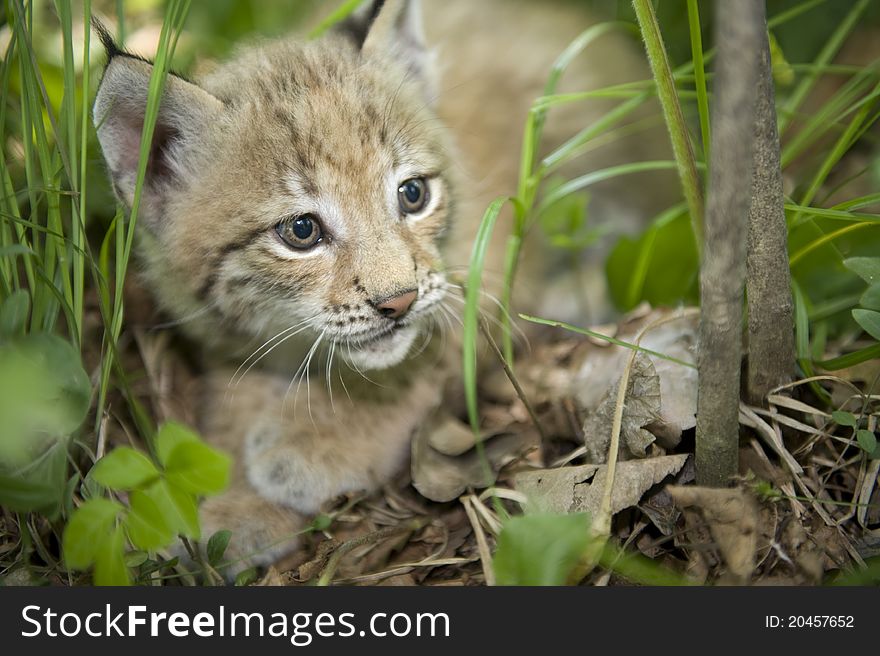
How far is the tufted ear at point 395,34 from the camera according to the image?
1.80m

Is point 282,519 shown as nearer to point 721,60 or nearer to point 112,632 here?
point 112,632

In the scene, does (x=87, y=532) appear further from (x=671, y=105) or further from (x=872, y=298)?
(x=872, y=298)

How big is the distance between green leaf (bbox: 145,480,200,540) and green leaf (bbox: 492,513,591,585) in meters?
0.48

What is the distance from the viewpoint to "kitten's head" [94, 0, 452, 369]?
5.00ft

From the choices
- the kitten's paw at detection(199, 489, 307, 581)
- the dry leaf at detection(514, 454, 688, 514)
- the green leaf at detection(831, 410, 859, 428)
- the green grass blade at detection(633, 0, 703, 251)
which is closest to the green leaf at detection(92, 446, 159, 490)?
the kitten's paw at detection(199, 489, 307, 581)

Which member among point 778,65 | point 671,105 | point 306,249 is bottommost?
point 306,249

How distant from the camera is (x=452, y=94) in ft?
7.89

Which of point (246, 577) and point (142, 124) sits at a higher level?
point (142, 124)

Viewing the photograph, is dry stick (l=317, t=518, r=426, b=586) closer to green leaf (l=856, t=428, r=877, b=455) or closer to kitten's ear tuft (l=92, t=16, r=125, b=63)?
green leaf (l=856, t=428, r=877, b=455)

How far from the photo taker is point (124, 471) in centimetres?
118

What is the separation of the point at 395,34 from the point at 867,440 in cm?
138

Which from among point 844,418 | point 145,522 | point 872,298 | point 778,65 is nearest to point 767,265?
point 872,298

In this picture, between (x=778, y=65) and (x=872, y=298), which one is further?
(x=778, y=65)

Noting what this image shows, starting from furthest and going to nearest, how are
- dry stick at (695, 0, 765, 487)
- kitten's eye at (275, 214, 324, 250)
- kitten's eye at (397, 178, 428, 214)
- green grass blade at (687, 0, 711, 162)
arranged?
kitten's eye at (397, 178, 428, 214) < kitten's eye at (275, 214, 324, 250) < green grass blade at (687, 0, 711, 162) < dry stick at (695, 0, 765, 487)
